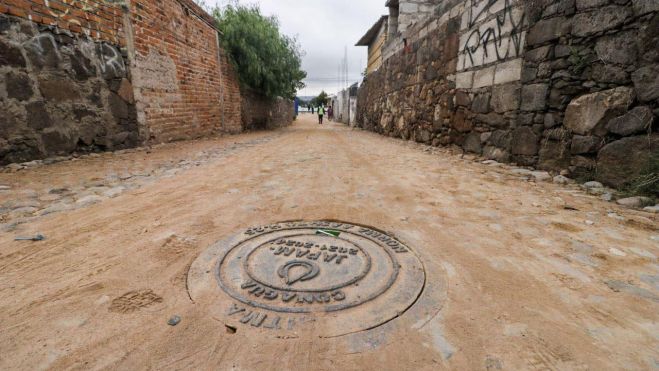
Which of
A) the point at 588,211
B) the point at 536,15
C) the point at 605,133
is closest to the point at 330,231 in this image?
the point at 588,211

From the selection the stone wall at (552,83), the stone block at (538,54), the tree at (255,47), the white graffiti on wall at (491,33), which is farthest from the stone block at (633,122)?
the tree at (255,47)

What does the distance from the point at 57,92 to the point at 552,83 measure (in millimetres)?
6501

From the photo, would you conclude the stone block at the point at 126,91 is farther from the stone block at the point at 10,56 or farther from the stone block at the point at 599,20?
the stone block at the point at 599,20

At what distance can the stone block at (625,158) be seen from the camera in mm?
2852

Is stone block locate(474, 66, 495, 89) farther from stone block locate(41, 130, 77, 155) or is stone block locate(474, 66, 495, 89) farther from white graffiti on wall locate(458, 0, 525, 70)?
stone block locate(41, 130, 77, 155)

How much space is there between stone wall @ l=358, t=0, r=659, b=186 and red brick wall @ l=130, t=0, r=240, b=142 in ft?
19.5

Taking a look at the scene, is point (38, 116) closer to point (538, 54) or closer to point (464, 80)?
point (538, 54)

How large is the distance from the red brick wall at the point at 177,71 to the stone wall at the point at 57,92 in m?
0.58

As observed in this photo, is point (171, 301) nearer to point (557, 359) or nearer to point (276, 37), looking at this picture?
point (557, 359)

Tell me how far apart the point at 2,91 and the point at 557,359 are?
549 centimetres

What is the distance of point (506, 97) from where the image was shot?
469 centimetres

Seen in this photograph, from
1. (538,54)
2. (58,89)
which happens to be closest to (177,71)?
(58,89)

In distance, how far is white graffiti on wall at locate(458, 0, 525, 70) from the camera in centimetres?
454

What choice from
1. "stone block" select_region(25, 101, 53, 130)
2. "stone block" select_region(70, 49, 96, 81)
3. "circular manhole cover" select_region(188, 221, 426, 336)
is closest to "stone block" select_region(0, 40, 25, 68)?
"stone block" select_region(25, 101, 53, 130)
